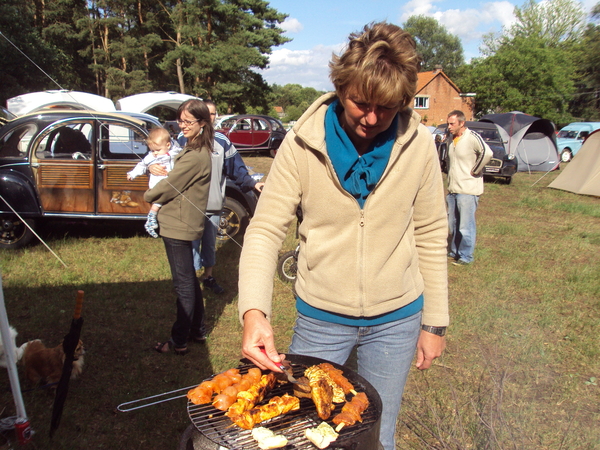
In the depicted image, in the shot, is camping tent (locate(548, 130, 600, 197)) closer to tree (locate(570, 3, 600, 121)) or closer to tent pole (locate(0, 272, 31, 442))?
tent pole (locate(0, 272, 31, 442))

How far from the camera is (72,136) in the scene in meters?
6.86

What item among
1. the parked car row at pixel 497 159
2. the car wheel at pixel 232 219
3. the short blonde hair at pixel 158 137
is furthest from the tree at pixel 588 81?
the short blonde hair at pixel 158 137

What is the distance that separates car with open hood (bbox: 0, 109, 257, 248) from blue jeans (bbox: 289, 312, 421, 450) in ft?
17.8

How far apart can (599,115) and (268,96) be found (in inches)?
1199

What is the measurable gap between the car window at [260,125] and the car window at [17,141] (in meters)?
13.4

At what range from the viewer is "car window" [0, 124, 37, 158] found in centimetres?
662

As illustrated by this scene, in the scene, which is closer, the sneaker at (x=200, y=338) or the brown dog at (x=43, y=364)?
the brown dog at (x=43, y=364)

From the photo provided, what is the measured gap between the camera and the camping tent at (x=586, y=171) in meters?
14.6

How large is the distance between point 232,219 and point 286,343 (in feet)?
11.1

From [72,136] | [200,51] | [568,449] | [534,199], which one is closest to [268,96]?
[200,51]

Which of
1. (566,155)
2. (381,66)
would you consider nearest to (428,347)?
(381,66)

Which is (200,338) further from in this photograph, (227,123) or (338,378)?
(227,123)

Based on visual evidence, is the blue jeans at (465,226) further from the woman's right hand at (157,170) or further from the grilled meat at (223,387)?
the grilled meat at (223,387)

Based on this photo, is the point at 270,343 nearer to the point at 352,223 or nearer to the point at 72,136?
the point at 352,223
